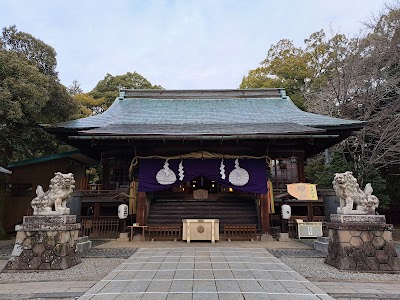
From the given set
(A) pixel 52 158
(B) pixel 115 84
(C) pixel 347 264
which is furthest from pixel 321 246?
(B) pixel 115 84

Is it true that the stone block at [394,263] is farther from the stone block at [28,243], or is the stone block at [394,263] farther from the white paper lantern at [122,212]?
the white paper lantern at [122,212]

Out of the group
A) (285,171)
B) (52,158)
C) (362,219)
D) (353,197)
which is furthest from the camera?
(52,158)

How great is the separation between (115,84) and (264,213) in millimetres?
24596

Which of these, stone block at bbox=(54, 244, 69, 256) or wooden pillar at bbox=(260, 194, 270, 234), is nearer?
stone block at bbox=(54, 244, 69, 256)

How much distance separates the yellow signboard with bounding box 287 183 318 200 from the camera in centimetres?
979

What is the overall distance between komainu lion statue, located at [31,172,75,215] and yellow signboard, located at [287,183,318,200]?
7.40 metres

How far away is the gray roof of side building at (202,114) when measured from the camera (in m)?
11.1

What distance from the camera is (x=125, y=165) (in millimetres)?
12266

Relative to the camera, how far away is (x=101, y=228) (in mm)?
10836

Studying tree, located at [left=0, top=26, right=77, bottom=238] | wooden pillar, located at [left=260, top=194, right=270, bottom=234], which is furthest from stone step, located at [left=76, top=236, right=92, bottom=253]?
wooden pillar, located at [left=260, top=194, right=270, bottom=234]

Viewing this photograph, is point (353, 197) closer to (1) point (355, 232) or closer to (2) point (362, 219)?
(2) point (362, 219)

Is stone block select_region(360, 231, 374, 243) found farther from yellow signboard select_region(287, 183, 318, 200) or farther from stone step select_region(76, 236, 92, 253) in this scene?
stone step select_region(76, 236, 92, 253)

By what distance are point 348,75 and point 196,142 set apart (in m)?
9.01

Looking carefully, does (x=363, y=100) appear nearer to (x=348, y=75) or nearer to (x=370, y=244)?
(x=348, y=75)
